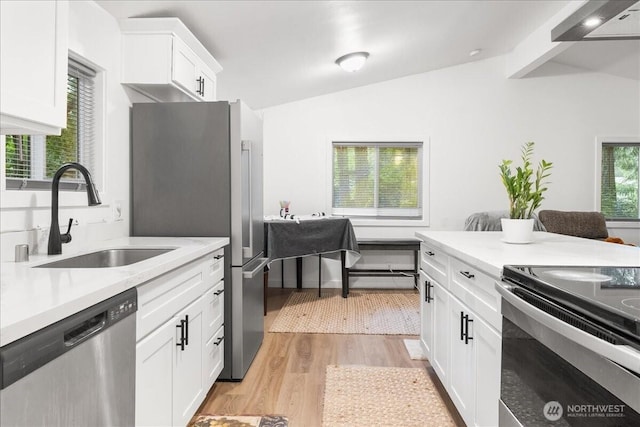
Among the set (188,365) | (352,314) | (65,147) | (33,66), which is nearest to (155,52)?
(65,147)

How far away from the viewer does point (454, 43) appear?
429 cm

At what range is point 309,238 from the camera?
4145 millimetres

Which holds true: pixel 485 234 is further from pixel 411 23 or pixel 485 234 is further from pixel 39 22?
pixel 39 22

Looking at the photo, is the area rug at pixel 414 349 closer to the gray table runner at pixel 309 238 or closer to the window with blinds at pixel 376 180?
the gray table runner at pixel 309 238

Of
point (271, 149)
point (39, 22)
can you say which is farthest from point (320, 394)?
point (271, 149)

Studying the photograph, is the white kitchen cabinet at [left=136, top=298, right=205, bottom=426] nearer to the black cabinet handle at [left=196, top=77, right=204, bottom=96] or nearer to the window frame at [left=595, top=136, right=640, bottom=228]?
the black cabinet handle at [left=196, top=77, right=204, bottom=96]

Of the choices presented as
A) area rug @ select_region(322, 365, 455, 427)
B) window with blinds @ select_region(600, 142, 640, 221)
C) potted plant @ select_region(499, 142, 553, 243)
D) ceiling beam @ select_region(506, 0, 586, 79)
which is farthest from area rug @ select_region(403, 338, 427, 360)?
window with blinds @ select_region(600, 142, 640, 221)

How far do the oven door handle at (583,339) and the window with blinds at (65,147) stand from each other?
2.03 meters

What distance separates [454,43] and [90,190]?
396cm

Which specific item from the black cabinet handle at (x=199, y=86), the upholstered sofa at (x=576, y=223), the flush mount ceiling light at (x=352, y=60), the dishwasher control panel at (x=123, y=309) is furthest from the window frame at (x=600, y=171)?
the dishwasher control panel at (x=123, y=309)

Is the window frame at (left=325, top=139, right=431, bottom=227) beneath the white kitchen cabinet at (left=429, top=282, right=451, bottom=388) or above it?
above

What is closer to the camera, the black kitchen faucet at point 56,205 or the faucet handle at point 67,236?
the black kitchen faucet at point 56,205

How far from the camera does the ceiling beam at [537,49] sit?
379cm

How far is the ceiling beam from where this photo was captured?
3789 millimetres
